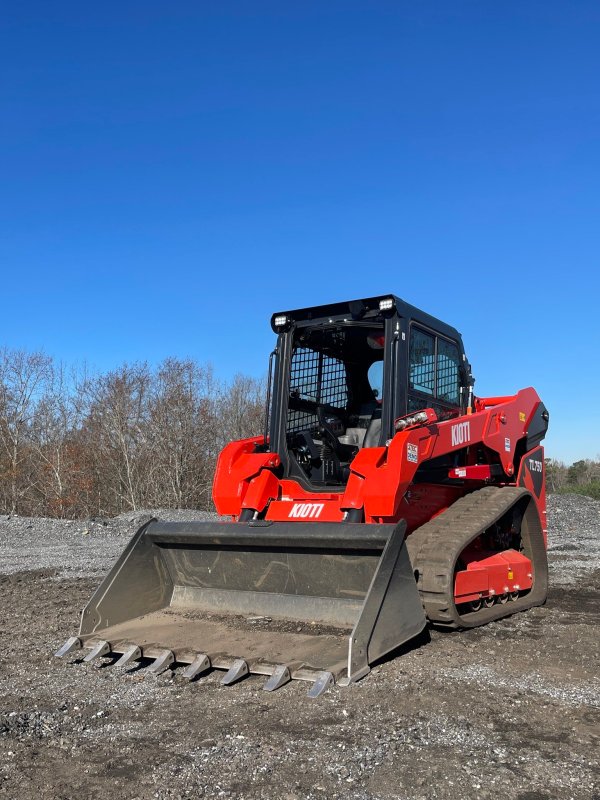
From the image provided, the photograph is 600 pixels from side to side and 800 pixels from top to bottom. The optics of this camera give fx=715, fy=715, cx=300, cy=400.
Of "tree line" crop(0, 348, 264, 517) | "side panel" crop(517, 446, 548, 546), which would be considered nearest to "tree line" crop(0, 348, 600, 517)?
"tree line" crop(0, 348, 264, 517)

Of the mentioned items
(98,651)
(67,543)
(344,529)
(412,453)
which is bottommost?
(67,543)

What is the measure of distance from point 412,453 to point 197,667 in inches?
85.8

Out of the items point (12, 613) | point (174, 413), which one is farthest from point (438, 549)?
point (174, 413)

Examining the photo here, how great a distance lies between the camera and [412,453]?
5410mm

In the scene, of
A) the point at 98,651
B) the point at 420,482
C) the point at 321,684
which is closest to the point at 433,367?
the point at 420,482

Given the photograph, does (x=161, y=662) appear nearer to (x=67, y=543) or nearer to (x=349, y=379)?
(x=349, y=379)

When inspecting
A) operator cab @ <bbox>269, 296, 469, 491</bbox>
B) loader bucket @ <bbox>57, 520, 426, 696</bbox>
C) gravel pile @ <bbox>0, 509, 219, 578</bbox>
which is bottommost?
gravel pile @ <bbox>0, 509, 219, 578</bbox>

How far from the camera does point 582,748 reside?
332 cm

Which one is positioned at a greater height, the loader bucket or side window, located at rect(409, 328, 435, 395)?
side window, located at rect(409, 328, 435, 395)

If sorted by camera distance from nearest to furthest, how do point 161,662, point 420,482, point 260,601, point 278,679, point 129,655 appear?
point 278,679 < point 161,662 < point 129,655 < point 260,601 < point 420,482

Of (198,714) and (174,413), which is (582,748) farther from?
(174,413)

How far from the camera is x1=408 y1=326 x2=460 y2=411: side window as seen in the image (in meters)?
6.14

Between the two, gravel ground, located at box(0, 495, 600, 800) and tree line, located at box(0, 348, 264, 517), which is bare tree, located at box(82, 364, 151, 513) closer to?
tree line, located at box(0, 348, 264, 517)

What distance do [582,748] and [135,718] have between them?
2243 millimetres
